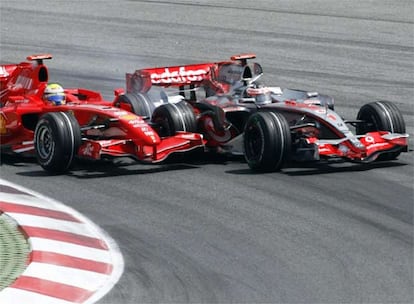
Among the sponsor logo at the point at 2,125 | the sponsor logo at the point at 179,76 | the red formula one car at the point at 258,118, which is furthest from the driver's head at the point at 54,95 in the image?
the sponsor logo at the point at 179,76

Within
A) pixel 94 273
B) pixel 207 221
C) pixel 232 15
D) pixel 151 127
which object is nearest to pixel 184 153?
pixel 151 127

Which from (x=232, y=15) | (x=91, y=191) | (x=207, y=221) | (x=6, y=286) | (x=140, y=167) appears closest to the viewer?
(x=6, y=286)

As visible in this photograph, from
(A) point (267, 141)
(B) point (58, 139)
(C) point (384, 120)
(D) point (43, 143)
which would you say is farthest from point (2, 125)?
(C) point (384, 120)

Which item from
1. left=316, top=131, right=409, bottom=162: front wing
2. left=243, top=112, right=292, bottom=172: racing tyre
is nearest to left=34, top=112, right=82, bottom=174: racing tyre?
left=243, top=112, right=292, bottom=172: racing tyre

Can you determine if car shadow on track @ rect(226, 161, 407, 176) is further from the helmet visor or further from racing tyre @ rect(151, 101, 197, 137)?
the helmet visor

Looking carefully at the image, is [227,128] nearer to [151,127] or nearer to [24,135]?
[151,127]

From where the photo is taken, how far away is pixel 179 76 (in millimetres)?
17891

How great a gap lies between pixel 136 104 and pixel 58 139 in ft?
5.61

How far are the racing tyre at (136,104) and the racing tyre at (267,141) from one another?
169cm

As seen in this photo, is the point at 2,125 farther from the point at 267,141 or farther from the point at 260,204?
the point at 260,204

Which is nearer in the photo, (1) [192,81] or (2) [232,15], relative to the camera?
(1) [192,81]

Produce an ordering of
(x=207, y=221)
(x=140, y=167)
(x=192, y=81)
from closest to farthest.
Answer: (x=207, y=221)
(x=140, y=167)
(x=192, y=81)

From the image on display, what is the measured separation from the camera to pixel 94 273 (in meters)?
11.7

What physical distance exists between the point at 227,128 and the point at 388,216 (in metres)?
3.29
